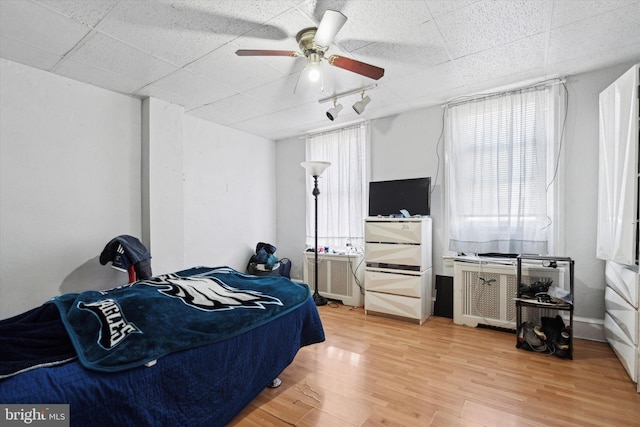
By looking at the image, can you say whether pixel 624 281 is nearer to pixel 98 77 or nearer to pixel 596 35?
pixel 596 35

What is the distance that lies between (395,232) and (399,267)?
0.42m

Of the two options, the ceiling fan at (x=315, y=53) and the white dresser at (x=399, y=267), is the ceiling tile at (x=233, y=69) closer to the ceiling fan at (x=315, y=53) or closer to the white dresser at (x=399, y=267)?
the ceiling fan at (x=315, y=53)

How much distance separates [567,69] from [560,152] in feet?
2.48

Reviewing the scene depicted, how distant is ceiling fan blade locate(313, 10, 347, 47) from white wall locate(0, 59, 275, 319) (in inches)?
92.1

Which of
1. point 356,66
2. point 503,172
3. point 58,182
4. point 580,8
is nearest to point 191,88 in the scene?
point 58,182

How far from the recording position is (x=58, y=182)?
2801mm

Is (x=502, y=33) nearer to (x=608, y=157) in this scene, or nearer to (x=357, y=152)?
(x=608, y=157)

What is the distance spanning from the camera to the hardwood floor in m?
1.79

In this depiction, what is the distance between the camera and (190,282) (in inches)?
88.3

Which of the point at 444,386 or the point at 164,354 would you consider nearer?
the point at 164,354

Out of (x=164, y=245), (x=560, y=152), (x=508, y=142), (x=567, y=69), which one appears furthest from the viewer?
(x=164, y=245)

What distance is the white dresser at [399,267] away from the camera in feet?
11.1

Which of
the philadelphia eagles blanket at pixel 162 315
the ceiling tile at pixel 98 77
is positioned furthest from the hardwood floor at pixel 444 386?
the ceiling tile at pixel 98 77

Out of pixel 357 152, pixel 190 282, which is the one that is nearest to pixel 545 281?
pixel 357 152
